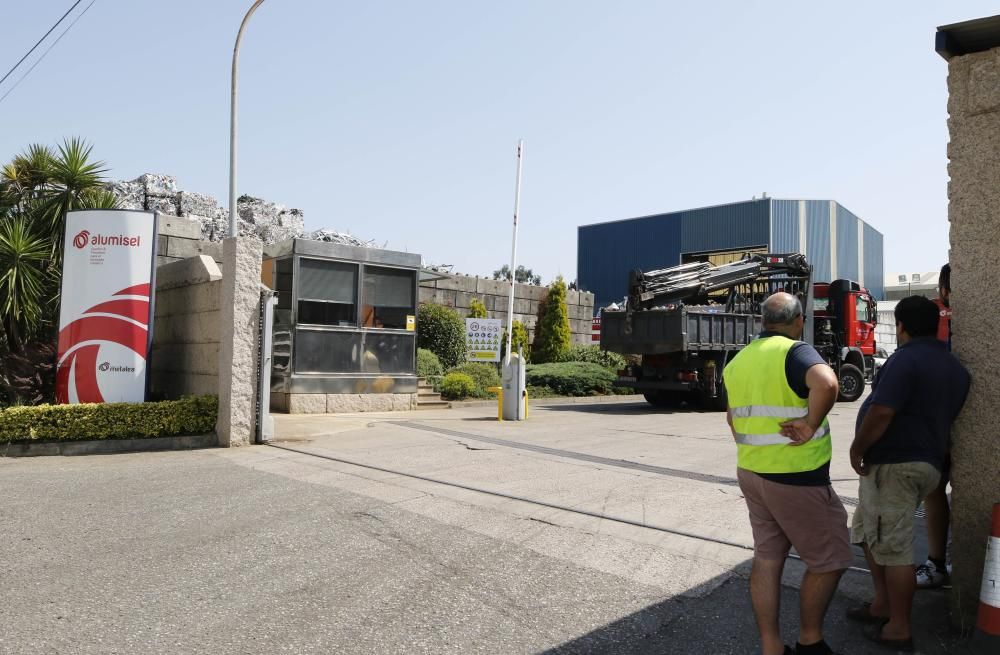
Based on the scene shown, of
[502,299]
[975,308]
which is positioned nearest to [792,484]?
[975,308]

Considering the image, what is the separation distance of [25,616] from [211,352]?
24.6 feet

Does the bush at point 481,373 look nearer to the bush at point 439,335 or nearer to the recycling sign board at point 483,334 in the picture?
the recycling sign board at point 483,334

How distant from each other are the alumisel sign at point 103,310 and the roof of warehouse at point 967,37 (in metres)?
10.0

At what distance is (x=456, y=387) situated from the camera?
17.3 m

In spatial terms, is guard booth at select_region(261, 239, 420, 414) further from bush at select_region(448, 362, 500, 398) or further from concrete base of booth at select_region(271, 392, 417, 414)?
bush at select_region(448, 362, 500, 398)

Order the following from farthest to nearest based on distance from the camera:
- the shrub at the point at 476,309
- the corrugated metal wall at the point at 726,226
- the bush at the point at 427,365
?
1. the corrugated metal wall at the point at 726,226
2. the shrub at the point at 476,309
3. the bush at the point at 427,365

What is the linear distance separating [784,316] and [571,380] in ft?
55.0

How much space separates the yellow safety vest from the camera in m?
3.49

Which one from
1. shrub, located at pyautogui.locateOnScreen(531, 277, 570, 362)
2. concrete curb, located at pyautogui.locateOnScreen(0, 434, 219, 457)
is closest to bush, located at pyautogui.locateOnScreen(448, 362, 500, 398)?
shrub, located at pyautogui.locateOnScreen(531, 277, 570, 362)

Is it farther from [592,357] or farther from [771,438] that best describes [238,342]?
[592,357]

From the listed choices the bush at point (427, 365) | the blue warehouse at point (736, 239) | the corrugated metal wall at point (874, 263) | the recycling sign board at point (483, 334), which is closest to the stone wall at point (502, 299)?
the recycling sign board at point (483, 334)

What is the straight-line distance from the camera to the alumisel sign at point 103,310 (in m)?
10.5

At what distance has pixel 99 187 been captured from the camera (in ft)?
43.0

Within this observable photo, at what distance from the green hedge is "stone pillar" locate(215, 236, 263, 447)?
1.07ft
